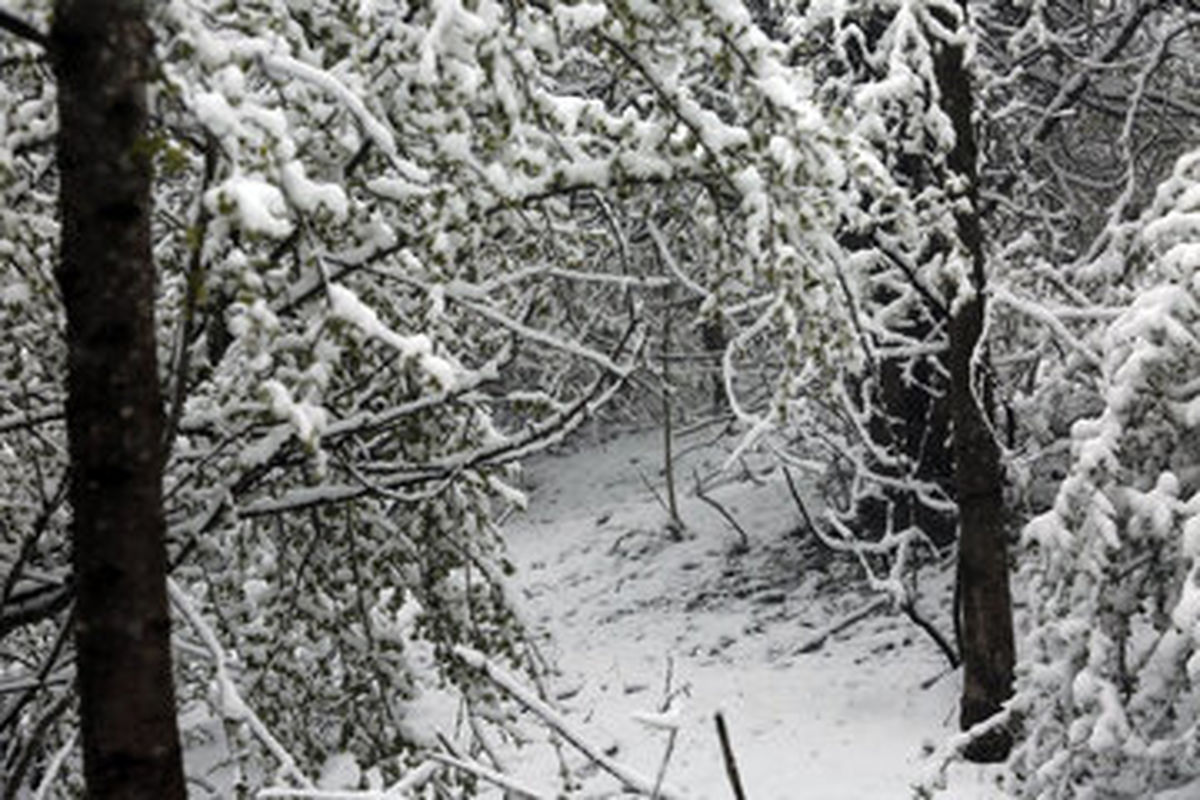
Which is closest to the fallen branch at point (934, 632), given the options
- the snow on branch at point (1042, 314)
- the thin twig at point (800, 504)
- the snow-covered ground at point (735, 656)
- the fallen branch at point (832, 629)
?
the snow-covered ground at point (735, 656)

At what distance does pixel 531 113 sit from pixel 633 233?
8.21 meters

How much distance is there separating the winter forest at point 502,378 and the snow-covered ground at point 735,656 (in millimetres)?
52

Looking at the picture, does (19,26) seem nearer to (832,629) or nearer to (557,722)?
(557,722)

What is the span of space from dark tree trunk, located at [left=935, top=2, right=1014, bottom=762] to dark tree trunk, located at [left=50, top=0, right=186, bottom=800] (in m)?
5.93

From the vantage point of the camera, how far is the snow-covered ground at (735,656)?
9.52 meters

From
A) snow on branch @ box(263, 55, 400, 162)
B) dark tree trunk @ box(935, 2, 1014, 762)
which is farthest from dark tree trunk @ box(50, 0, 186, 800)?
dark tree trunk @ box(935, 2, 1014, 762)

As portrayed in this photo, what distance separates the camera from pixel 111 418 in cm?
294


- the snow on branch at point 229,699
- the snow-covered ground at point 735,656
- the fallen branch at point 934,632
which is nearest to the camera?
the snow on branch at point 229,699

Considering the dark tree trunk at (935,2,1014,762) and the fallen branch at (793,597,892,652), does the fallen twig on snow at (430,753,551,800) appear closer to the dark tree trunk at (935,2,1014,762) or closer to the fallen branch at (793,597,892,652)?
the dark tree trunk at (935,2,1014,762)

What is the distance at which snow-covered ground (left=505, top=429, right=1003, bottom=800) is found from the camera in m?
9.52

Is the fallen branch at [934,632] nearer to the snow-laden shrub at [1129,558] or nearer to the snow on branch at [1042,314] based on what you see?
the snow on branch at [1042,314]

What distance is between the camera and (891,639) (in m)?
11.2

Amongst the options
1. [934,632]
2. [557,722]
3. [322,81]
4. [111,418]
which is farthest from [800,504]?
[111,418]

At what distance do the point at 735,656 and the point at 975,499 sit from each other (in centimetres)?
394
